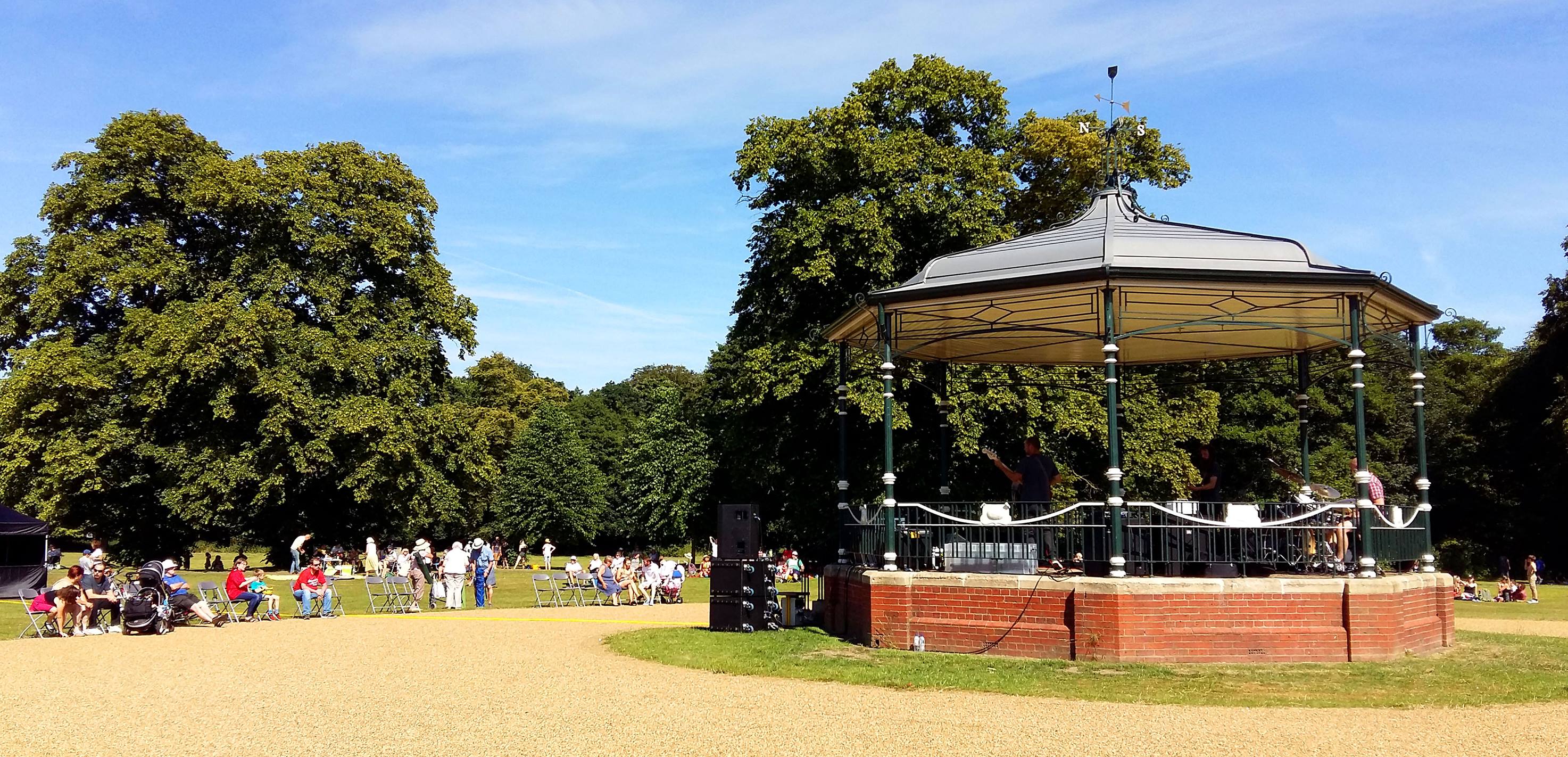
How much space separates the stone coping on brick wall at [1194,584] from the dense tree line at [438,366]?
6.11m

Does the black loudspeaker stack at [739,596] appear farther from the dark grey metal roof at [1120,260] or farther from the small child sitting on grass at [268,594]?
the small child sitting on grass at [268,594]

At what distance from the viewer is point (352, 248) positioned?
39.1 m

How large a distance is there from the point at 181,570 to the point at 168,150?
1456 centimetres

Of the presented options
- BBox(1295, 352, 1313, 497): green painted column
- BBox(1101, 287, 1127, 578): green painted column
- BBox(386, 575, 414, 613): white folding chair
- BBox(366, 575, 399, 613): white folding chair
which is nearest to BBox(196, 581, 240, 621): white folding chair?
BBox(366, 575, 399, 613): white folding chair

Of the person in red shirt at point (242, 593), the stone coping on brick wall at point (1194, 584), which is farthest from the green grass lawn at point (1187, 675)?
the person in red shirt at point (242, 593)

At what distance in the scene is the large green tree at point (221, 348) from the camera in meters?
35.4

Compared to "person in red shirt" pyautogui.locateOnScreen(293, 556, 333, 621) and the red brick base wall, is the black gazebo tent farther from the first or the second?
the red brick base wall

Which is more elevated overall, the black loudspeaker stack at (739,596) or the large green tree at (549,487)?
the large green tree at (549,487)

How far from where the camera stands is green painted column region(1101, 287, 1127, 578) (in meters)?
12.9

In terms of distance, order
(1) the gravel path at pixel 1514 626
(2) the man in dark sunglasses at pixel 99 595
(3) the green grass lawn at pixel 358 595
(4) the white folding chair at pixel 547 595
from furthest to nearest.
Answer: (4) the white folding chair at pixel 547 595, (3) the green grass lawn at pixel 358 595, (2) the man in dark sunglasses at pixel 99 595, (1) the gravel path at pixel 1514 626

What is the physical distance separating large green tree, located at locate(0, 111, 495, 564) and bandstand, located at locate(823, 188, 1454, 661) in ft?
81.7

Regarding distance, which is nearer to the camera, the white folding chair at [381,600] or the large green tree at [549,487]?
the white folding chair at [381,600]

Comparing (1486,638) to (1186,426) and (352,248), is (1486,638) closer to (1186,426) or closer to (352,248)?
(1186,426)

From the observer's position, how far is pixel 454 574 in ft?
85.0
